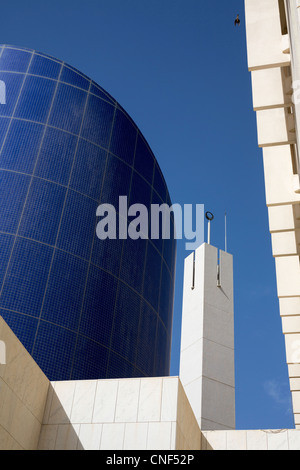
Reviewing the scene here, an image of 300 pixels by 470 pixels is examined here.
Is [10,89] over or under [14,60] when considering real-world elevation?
under

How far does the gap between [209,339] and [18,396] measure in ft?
25.1

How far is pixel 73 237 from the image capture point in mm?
20562

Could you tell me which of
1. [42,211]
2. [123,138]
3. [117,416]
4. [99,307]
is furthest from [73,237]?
[117,416]

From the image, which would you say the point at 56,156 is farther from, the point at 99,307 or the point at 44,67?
the point at 99,307

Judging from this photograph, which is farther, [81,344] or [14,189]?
[14,189]

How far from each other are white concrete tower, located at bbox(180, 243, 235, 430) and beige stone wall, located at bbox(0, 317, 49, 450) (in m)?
5.57

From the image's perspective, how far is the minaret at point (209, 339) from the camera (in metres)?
16.5

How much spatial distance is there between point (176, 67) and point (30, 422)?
28508 millimetres

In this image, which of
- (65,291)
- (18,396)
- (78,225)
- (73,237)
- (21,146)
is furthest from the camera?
(21,146)

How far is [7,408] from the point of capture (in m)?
10.8

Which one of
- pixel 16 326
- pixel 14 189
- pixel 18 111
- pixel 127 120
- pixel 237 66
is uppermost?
pixel 237 66

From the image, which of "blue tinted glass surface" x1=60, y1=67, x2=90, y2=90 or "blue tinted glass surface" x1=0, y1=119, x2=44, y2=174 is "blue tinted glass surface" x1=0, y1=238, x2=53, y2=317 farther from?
"blue tinted glass surface" x1=60, y1=67, x2=90, y2=90

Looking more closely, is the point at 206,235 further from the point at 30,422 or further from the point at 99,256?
the point at 30,422
